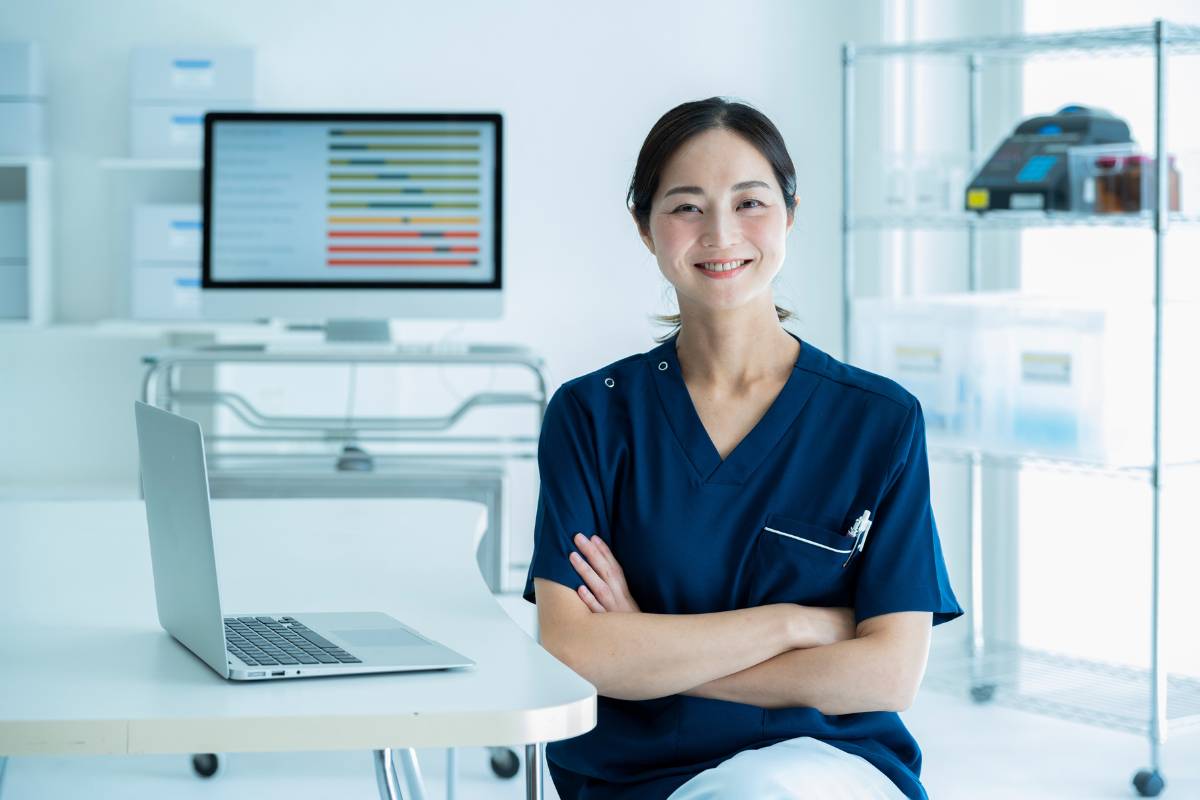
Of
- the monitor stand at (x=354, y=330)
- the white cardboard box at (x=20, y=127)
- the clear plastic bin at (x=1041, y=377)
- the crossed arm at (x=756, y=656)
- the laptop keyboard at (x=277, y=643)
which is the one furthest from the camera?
the white cardboard box at (x=20, y=127)

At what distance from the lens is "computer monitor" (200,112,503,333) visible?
9.05 feet

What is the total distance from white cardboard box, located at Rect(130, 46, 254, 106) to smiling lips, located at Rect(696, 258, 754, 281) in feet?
7.30

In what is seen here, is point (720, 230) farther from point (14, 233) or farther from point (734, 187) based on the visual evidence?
point (14, 233)

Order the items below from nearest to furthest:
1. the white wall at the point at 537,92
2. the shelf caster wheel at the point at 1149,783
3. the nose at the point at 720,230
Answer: the nose at the point at 720,230
the shelf caster wheel at the point at 1149,783
the white wall at the point at 537,92

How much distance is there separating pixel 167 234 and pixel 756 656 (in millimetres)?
2378

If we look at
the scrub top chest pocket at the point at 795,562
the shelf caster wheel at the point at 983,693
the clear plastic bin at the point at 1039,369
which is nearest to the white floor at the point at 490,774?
the shelf caster wheel at the point at 983,693

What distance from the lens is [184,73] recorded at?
3.36 metres

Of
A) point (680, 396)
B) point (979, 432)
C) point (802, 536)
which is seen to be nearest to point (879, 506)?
point (802, 536)

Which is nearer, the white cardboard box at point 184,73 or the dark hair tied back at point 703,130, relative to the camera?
the dark hair tied back at point 703,130

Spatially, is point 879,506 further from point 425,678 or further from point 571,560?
point 425,678

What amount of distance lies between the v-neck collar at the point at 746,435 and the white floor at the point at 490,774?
1.20 metres

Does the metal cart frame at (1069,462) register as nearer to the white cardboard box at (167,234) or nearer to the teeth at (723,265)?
the teeth at (723,265)

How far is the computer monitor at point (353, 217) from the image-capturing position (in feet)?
9.05

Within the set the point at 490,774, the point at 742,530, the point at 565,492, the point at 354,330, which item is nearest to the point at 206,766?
the point at 490,774
